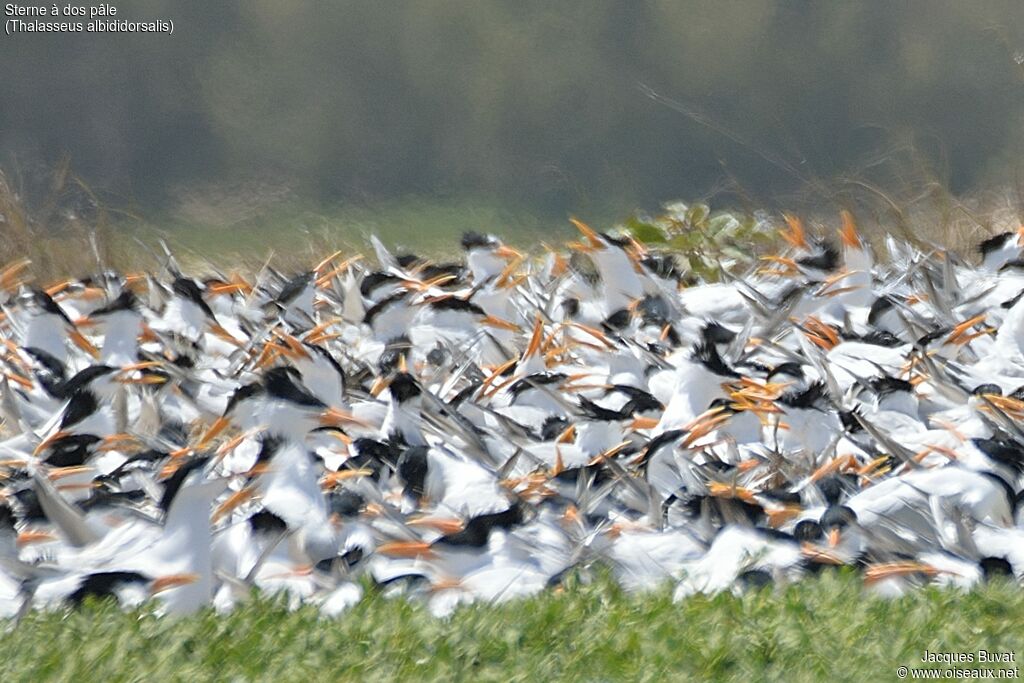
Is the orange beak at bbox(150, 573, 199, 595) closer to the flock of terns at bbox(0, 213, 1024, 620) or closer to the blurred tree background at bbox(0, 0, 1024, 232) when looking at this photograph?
the flock of terns at bbox(0, 213, 1024, 620)

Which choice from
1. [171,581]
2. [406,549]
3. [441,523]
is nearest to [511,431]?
[441,523]

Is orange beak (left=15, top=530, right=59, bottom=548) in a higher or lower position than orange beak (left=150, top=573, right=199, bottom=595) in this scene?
lower

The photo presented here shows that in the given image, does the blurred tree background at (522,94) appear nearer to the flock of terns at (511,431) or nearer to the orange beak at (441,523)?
the flock of terns at (511,431)

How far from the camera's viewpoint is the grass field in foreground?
216cm

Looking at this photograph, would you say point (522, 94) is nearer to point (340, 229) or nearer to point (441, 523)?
point (340, 229)

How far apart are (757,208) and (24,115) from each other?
12.7ft

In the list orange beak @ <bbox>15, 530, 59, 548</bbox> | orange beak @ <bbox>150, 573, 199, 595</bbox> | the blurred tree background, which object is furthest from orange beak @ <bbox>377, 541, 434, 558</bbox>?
the blurred tree background

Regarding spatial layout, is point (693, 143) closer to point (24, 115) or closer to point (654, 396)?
point (24, 115)

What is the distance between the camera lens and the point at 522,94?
8688 mm

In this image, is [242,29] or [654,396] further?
[242,29]

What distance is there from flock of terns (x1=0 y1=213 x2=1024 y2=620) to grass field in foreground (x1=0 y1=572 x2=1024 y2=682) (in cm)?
15

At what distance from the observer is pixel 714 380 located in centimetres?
342

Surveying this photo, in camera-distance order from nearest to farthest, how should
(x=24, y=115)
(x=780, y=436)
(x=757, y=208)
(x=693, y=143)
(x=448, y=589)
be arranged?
(x=448, y=589) → (x=780, y=436) → (x=757, y=208) → (x=24, y=115) → (x=693, y=143)

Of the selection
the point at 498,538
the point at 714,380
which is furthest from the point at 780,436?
the point at 498,538
